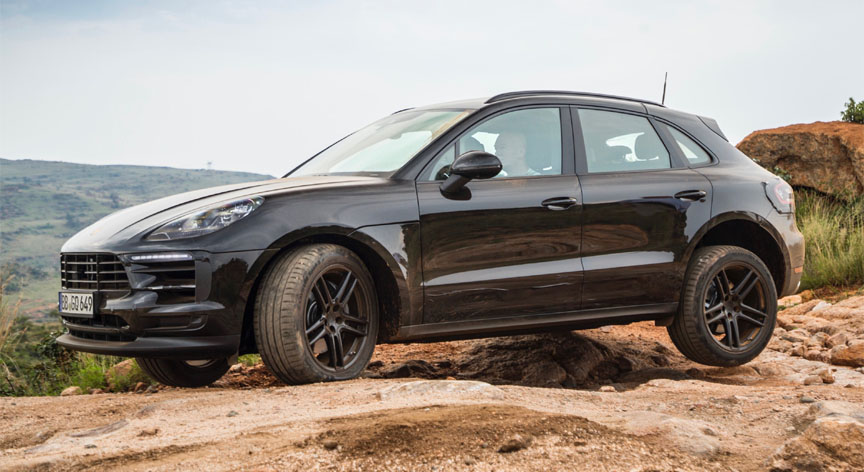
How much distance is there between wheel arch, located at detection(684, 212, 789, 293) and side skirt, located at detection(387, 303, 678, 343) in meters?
0.67

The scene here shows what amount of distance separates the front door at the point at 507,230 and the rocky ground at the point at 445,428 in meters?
0.83

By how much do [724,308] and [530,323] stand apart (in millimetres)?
1806

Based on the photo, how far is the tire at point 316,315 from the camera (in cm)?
456

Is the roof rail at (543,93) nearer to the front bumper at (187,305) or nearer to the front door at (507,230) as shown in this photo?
the front door at (507,230)

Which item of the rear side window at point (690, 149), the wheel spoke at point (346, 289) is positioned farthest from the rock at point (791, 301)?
the wheel spoke at point (346, 289)

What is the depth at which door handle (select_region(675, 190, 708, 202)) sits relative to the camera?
236 inches

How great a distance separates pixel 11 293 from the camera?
9.37 m

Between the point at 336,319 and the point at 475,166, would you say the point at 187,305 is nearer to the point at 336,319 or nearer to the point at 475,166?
the point at 336,319

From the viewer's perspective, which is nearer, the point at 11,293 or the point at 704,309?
the point at 704,309

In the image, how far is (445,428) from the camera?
11.2 feet

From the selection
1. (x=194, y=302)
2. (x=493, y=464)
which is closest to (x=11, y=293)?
(x=194, y=302)

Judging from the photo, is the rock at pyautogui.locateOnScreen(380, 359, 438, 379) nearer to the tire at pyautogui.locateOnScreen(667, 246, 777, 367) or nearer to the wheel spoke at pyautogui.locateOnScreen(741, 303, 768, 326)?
the tire at pyautogui.locateOnScreen(667, 246, 777, 367)

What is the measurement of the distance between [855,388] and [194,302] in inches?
161

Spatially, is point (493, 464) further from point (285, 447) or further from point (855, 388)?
point (855, 388)
